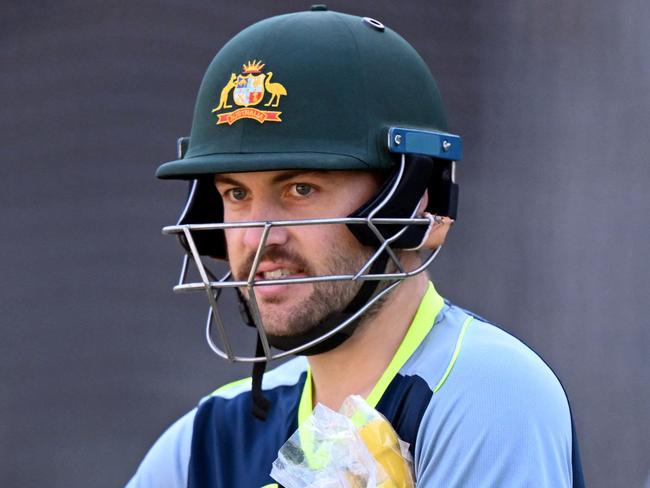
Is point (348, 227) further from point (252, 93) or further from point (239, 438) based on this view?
point (239, 438)

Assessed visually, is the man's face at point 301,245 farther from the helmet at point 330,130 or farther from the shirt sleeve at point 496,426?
the shirt sleeve at point 496,426

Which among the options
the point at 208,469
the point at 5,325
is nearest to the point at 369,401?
the point at 208,469

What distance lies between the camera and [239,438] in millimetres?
2285

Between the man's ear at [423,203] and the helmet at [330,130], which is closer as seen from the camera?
the helmet at [330,130]

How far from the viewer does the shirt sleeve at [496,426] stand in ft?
5.87

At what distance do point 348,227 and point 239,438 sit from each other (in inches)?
20.7

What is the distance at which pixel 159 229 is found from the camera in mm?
3980

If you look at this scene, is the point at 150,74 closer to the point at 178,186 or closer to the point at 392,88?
the point at 178,186

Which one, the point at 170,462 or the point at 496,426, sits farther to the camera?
the point at 170,462

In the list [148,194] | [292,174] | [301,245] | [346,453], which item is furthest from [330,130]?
[148,194]

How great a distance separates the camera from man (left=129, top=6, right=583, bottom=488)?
1934mm

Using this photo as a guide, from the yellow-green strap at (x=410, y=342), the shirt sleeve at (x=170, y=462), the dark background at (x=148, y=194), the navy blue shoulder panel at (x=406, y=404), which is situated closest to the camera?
the navy blue shoulder panel at (x=406, y=404)

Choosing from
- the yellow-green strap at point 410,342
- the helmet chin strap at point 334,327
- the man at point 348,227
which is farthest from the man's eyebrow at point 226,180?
the yellow-green strap at point 410,342

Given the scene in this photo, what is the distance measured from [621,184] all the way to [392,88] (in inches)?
74.0
